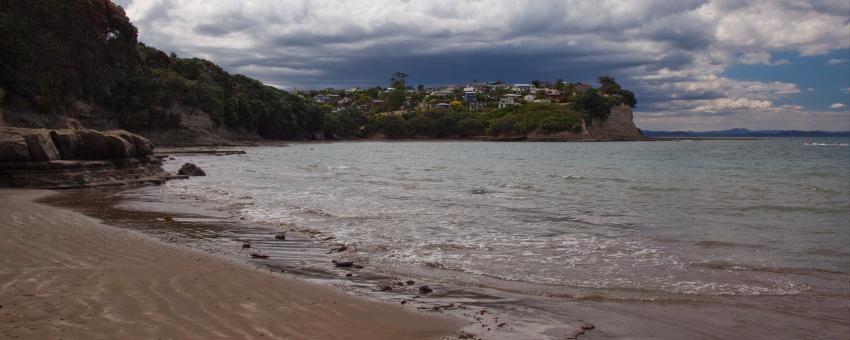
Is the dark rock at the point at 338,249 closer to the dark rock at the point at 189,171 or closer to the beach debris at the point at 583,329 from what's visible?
the beach debris at the point at 583,329

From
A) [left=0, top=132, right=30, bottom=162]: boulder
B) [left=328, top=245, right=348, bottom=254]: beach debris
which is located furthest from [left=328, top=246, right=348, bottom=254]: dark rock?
[left=0, top=132, right=30, bottom=162]: boulder

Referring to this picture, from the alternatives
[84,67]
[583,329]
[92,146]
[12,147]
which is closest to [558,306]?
[583,329]

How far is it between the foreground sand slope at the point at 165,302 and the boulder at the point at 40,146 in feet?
39.6

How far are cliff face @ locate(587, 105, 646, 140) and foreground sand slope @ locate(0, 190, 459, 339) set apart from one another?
13406 cm

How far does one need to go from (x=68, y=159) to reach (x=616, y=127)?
132559mm

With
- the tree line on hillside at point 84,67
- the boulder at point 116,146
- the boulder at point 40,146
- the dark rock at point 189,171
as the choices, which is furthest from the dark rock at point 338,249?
the tree line on hillside at point 84,67

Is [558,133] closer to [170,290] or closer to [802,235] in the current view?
[802,235]

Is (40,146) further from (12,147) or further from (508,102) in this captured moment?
(508,102)

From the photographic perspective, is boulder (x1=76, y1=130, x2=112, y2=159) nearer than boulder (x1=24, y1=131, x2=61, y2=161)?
No

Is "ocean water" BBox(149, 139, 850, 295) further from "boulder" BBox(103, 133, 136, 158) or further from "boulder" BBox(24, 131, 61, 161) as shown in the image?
"boulder" BBox(24, 131, 61, 161)

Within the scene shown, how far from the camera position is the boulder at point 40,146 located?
18953 mm

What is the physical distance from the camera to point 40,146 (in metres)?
19.2

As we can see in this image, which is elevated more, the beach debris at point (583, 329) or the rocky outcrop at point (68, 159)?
the rocky outcrop at point (68, 159)

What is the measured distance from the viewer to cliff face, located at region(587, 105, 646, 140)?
137m
